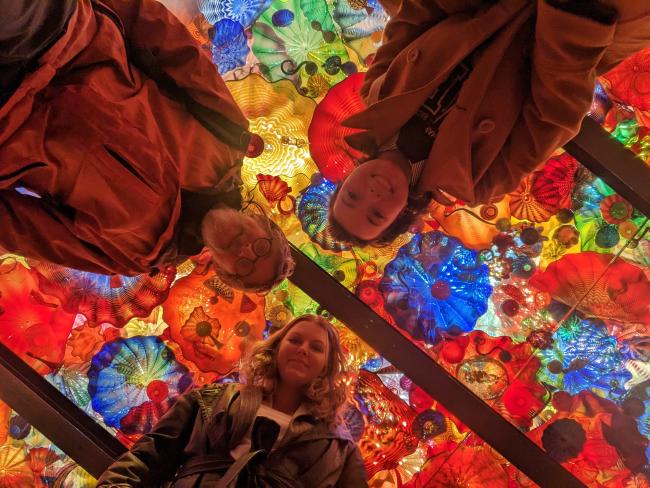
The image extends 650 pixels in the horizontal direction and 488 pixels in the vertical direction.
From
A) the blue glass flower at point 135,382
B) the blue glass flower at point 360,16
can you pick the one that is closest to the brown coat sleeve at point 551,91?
the blue glass flower at point 360,16

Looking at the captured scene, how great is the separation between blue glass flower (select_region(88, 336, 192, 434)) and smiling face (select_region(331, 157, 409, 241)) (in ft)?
2.94

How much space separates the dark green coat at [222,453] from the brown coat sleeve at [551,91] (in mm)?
875

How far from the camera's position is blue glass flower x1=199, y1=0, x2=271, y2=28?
178 centimetres

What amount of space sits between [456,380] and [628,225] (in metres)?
0.77

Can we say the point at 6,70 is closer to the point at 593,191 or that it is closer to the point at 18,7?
the point at 18,7

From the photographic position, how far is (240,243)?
133 cm

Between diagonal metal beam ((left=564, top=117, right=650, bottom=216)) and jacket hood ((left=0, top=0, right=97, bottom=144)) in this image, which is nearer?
jacket hood ((left=0, top=0, right=97, bottom=144))

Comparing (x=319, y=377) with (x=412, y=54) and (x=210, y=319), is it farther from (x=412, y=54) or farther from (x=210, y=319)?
(x=412, y=54)

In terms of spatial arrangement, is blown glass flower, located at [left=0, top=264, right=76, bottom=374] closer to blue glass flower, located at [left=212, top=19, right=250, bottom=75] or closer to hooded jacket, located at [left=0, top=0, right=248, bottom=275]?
hooded jacket, located at [left=0, top=0, right=248, bottom=275]

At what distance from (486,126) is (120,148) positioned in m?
0.91

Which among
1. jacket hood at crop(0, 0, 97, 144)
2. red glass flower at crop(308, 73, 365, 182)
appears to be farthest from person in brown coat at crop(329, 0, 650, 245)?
jacket hood at crop(0, 0, 97, 144)

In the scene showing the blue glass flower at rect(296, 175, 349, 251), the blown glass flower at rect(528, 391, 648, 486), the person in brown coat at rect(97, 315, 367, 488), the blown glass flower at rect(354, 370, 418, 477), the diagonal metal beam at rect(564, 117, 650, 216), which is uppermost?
the diagonal metal beam at rect(564, 117, 650, 216)

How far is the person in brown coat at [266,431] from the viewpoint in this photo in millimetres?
1403

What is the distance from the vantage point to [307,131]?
72.4 inches
